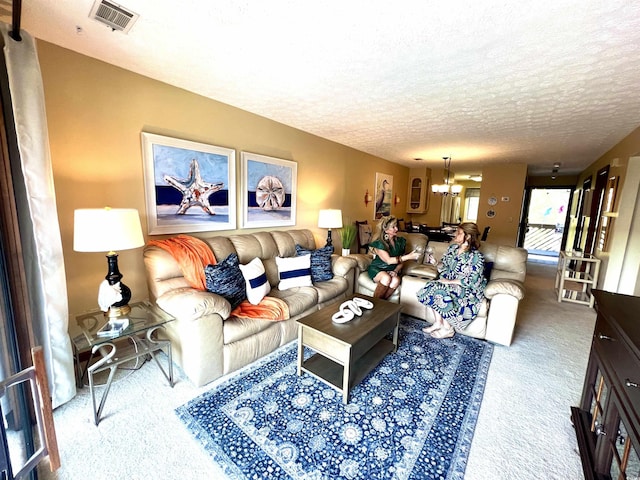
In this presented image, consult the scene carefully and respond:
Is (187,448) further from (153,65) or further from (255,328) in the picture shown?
(153,65)

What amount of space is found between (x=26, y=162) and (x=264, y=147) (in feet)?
7.66

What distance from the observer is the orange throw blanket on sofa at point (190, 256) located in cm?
239

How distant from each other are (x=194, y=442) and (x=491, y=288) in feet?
9.22

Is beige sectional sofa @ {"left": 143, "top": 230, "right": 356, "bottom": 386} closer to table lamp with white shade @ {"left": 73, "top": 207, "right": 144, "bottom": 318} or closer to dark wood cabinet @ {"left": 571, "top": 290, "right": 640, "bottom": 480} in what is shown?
table lamp with white shade @ {"left": 73, "top": 207, "right": 144, "bottom": 318}

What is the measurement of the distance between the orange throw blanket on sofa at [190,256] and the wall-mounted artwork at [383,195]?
4.39 metres

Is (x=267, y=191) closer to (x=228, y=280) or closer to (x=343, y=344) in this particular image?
(x=228, y=280)

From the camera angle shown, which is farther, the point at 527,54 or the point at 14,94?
the point at 527,54

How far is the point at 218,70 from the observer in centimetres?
226

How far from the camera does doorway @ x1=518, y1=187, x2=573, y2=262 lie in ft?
28.3

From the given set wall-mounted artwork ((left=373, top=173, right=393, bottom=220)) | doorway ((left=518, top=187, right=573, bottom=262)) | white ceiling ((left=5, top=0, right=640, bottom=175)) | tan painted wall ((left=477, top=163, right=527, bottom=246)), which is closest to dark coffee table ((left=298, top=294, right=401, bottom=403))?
white ceiling ((left=5, top=0, right=640, bottom=175))

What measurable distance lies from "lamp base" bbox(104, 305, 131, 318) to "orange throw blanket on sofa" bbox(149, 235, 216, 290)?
49 cm

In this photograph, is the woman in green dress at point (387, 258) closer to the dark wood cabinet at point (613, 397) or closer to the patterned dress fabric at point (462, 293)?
the patterned dress fabric at point (462, 293)

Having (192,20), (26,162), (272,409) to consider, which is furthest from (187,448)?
(192,20)

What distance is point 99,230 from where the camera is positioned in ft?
5.66
